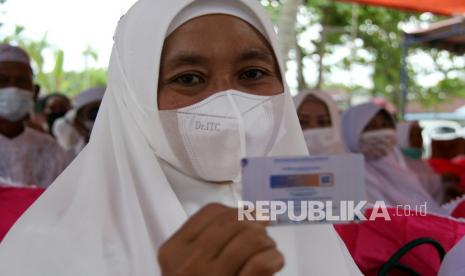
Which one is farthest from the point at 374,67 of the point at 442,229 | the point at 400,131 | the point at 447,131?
the point at 442,229

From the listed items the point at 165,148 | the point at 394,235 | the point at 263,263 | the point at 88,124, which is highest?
the point at 165,148

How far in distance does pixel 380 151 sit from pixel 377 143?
0.07 m

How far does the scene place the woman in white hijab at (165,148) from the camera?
1163 millimetres

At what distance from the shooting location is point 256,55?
1304 millimetres

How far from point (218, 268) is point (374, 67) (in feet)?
56.1

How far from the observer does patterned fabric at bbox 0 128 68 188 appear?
11.2 feet

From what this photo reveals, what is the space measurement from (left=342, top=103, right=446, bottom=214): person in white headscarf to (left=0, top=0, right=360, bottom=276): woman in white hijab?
9.80 ft

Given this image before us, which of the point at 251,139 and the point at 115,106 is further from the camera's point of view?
the point at 115,106

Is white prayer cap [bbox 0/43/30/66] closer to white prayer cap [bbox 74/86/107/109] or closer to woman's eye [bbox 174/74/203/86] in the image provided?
white prayer cap [bbox 74/86/107/109]

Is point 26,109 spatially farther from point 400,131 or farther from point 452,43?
point 452,43

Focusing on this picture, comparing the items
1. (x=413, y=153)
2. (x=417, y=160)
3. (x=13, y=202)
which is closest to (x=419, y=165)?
(x=417, y=160)

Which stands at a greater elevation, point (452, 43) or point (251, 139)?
Answer: point (452, 43)

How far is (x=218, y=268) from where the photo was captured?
816 mm

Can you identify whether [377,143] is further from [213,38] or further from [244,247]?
[244,247]
